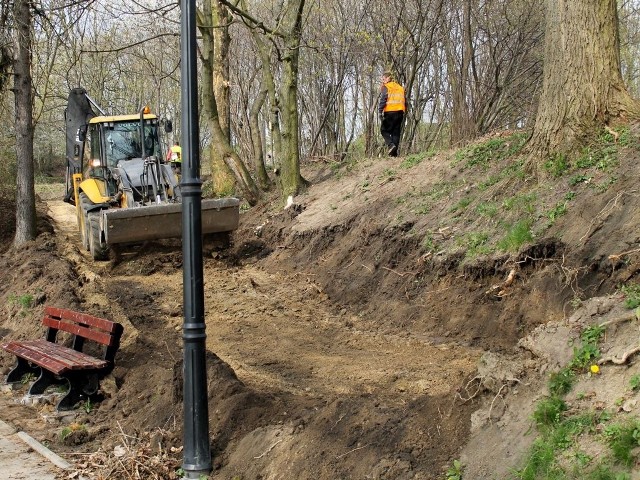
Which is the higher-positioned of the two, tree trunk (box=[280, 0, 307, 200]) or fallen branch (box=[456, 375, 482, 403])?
tree trunk (box=[280, 0, 307, 200])

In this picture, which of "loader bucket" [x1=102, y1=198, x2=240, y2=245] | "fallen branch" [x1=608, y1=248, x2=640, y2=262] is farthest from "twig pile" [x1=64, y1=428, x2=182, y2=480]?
"loader bucket" [x1=102, y1=198, x2=240, y2=245]

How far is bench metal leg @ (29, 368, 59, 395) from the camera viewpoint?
28.5ft

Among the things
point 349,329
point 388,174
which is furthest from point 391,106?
point 349,329

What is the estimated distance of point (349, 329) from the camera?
1107cm

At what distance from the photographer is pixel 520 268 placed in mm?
9383

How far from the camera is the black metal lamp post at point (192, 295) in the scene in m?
5.88

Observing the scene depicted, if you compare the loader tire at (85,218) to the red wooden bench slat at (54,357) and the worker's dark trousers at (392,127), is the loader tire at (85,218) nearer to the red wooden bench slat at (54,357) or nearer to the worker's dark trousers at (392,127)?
the worker's dark trousers at (392,127)

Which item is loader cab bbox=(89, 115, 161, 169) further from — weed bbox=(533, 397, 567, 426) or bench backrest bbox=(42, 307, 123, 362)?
weed bbox=(533, 397, 567, 426)

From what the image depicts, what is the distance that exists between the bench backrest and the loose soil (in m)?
0.47

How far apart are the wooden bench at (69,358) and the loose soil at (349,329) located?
231 mm

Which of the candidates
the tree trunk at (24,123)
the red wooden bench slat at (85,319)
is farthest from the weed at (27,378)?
the tree trunk at (24,123)

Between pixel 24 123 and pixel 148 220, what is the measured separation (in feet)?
13.9

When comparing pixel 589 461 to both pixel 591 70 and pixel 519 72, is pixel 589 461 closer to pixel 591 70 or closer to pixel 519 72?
pixel 591 70

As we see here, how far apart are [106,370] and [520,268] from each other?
4877 millimetres
